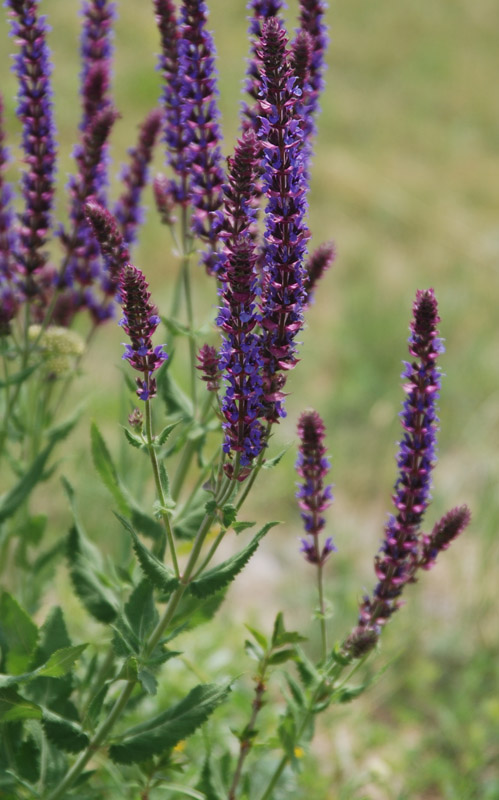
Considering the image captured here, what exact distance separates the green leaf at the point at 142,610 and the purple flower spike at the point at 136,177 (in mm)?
1392

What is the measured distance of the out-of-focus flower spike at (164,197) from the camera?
2777mm

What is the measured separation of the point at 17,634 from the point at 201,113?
4.99 ft

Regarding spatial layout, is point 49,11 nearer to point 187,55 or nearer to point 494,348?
point 494,348

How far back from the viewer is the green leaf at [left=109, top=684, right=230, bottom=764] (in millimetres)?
2189

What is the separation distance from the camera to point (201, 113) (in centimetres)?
240

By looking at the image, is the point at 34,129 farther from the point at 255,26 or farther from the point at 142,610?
the point at 142,610

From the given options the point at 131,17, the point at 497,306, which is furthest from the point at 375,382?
the point at 131,17

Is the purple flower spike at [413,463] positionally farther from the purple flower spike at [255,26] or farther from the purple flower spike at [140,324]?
the purple flower spike at [255,26]

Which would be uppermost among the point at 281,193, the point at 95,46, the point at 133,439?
the point at 95,46

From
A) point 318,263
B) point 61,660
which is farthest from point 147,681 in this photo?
point 318,263

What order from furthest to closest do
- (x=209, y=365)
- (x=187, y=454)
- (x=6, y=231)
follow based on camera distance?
(x=6, y=231) < (x=187, y=454) < (x=209, y=365)

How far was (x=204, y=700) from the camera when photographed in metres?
2.22

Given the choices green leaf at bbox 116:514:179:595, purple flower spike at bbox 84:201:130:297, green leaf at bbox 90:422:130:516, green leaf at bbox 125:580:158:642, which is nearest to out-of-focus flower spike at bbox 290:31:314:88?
purple flower spike at bbox 84:201:130:297

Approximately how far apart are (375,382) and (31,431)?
338 centimetres
